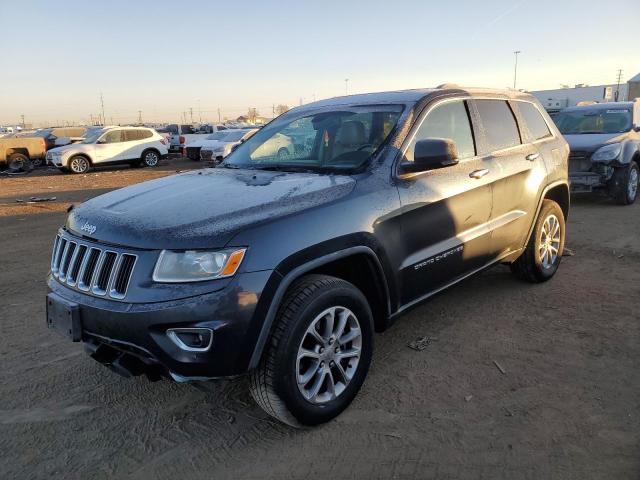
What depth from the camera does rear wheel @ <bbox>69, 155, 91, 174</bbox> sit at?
1834cm

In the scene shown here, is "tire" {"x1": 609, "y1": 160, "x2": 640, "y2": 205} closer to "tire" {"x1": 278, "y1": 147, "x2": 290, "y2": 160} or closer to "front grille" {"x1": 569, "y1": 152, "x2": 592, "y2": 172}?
"front grille" {"x1": 569, "y1": 152, "x2": 592, "y2": 172}

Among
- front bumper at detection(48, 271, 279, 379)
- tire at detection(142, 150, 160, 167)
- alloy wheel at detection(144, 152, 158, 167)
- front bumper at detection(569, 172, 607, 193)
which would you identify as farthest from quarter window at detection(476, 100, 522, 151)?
alloy wheel at detection(144, 152, 158, 167)

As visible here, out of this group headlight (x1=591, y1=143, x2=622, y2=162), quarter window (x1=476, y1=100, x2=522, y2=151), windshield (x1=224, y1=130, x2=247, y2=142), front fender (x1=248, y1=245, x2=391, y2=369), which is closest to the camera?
front fender (x1=248, y1=245, x2=391, y2=369)

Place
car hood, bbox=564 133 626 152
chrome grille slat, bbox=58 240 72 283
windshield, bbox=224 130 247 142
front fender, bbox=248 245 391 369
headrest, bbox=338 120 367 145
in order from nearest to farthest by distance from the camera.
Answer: front fender, bbox=248 245 391 369 < chrome grille slat, bbox=58 240 72 283 < headrest, bbox=338 120 367 145 < car hood, bbox=564 133 626 152 < windshield, bbox=224 130 247 142

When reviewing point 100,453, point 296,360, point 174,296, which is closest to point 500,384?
point 296,360

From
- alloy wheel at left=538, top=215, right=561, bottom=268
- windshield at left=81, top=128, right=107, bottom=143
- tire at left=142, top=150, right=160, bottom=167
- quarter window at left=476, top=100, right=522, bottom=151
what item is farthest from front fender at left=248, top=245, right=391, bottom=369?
tire at left=142, top=150, right=160, bottom=167

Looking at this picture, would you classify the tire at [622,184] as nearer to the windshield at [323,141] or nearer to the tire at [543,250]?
the tire at [543,250]

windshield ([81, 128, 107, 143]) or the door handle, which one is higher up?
windshield ([81, 128, 107, 143])

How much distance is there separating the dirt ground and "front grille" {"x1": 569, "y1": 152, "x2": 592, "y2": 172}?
535cm

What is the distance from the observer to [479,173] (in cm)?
396

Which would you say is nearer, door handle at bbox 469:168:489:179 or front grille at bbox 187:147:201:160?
door handle at bbox 469:168:489:179

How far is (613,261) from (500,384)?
3458mm

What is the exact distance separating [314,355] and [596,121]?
983cm

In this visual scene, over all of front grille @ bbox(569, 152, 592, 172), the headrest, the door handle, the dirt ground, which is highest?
the headrest
